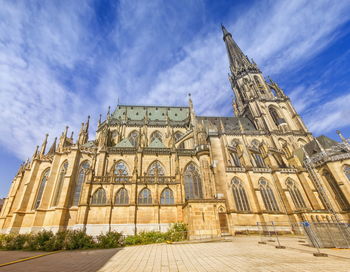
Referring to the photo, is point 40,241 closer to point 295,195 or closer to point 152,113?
point 295,195

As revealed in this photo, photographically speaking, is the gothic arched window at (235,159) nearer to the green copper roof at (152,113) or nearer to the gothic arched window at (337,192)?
the gothic arched window at (337,192)

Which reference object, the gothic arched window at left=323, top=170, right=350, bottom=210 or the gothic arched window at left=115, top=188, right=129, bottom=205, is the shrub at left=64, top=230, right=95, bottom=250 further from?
the gothic arched window at left=323, top=170, right=350, bottom=210

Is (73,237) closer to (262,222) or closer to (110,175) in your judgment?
(110,175)

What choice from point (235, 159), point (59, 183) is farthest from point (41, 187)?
point (235, 159)

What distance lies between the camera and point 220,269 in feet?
14.8

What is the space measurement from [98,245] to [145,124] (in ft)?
68.5

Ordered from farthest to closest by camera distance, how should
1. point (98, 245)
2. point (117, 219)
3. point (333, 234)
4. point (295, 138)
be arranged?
point (295, 138) → point (117, 219) → point (98, 245) → point (333, 234)

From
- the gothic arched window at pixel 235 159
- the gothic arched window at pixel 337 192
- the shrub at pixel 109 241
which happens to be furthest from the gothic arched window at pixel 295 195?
the shrub at pixel 109 241

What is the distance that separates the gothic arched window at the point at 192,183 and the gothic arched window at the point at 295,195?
40.3 ft

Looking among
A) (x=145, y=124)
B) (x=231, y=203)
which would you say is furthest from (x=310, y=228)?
(x=145, y=124)

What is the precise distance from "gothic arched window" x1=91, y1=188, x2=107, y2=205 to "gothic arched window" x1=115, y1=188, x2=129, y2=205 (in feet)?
4.26

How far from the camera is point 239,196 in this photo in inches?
773

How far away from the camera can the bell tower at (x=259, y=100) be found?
3116 cm

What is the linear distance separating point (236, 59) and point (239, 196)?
40238 mm
